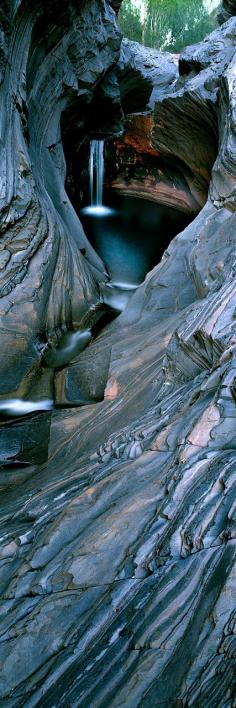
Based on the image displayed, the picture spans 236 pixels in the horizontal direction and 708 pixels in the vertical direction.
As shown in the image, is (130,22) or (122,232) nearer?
(122,232)

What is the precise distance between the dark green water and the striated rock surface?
13876mm

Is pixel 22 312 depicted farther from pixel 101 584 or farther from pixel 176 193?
pixel 176 193

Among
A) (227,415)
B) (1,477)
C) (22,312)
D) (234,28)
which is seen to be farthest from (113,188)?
(227,415)

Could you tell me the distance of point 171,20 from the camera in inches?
834

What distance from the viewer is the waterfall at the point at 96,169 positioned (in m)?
12.8

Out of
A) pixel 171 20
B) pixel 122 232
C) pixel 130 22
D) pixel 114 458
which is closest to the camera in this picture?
pixel 114 458

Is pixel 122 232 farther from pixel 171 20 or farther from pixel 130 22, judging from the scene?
pixel 171 20

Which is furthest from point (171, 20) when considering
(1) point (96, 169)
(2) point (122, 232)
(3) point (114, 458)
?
(3) point (114, 458)

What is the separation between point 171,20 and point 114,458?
858 inches

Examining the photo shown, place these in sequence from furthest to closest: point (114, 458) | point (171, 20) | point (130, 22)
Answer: point (171, 20) → point (130, 22) → point (114, 458)

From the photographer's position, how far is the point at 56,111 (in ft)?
31.9

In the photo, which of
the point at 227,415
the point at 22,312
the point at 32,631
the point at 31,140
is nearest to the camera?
the point at 32,631

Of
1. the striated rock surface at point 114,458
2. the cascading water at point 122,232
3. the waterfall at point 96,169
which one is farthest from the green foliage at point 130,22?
the striated rock surface at point 114,458

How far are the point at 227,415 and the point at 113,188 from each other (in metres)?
11.5
